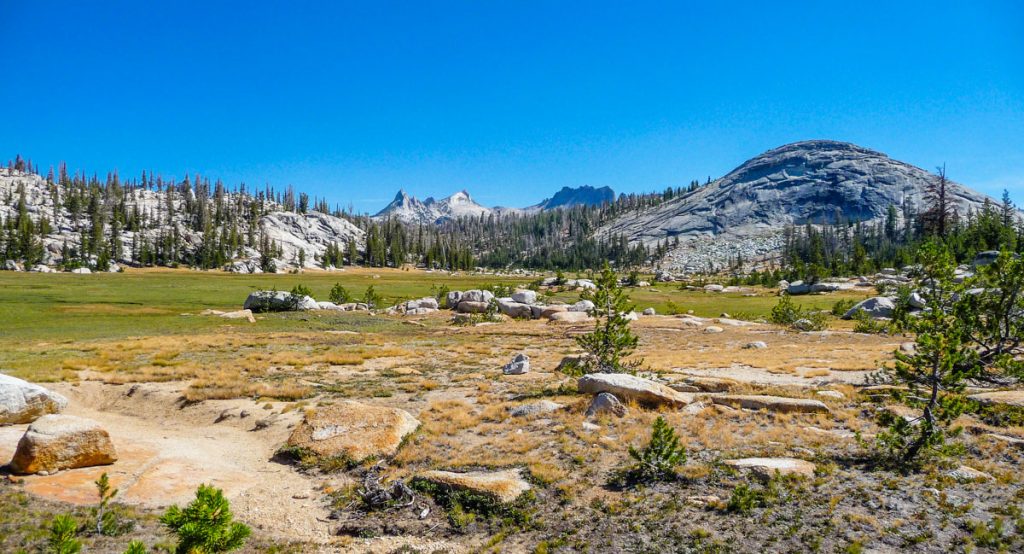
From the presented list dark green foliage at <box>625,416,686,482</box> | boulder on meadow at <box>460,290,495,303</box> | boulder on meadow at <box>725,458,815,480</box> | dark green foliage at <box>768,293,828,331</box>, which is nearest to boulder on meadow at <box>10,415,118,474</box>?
dark green foliage at <box>625,416,686,482</box>

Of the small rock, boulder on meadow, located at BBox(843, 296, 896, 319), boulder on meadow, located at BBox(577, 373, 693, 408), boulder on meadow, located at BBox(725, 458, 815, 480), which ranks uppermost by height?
boulder on meadow, located at BBox(843, 296, 896, 319)

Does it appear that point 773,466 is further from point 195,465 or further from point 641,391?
point 195,465

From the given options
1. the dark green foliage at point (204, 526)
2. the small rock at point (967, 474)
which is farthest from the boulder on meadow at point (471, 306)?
the dark green foliage at point (204, 526)

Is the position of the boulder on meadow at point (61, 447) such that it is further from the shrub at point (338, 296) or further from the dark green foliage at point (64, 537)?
the shrub at point (338, 296)

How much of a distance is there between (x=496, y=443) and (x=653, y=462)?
5.53 meters

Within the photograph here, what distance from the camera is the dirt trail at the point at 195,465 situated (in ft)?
39.2

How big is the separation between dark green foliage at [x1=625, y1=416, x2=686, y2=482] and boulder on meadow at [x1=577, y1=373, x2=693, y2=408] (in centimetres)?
536

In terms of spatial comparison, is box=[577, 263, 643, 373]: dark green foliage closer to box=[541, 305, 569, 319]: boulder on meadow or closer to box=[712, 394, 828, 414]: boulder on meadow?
box=[712, 394, 828, 414]: boulder on meadow

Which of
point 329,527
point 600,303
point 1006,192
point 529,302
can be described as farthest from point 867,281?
point 329,527

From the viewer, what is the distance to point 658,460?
13.0 metres

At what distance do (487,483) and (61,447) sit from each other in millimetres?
12079

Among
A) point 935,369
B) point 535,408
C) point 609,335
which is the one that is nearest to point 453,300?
point 609,335

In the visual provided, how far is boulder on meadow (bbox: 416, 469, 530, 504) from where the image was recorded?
12.0 metres

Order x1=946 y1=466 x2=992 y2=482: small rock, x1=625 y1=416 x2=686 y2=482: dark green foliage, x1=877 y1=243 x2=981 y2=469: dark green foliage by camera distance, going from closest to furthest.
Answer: x1=946 y1=466 x2=992 y2=482: small rock, x1=877 y1=243 x2=981 y2=469: dark green foliage, x1=625 y1=416 x2=686 y2=482: dark green foliage
